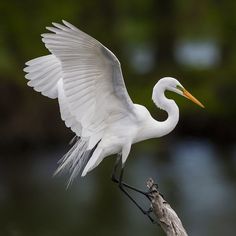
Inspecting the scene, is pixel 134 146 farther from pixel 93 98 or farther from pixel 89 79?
pixel 89 79

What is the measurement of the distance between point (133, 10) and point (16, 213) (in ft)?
39.4

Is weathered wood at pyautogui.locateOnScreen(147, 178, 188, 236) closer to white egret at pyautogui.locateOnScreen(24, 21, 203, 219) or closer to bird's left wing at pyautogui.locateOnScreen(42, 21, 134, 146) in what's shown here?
white egret at pyautogui.locateOnScreen(24, 21, 203, 219)

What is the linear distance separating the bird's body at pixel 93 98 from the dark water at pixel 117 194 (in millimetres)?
4151

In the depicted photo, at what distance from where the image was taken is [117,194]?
11586mm

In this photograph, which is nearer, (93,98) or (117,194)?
(93,98)

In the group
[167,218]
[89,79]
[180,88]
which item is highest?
[89,79]

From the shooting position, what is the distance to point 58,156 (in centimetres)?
1341

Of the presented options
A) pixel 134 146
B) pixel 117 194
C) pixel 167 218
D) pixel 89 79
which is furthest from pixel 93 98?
pixel 134 146

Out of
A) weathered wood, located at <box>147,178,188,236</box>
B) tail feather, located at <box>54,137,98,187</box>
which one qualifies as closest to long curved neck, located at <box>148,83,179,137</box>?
tail feather, located at <box>54,137,98,187</box>

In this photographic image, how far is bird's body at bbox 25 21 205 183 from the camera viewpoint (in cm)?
488

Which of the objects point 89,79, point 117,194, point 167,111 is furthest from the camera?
point 117,194

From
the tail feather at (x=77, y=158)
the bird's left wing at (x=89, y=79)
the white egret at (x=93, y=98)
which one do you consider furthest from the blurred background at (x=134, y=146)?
the bird's left wing at (x=89, y=79)

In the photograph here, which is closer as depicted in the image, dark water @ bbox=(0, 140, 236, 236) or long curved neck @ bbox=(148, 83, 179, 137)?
long curved neck @ bbox=(148, 83, 179, 137)

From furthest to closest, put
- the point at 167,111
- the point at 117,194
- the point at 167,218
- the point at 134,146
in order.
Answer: the point at 134,146 < the point at 117,194 < the point at 167,111 < the point at 167,218
